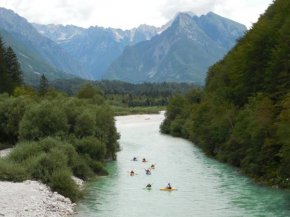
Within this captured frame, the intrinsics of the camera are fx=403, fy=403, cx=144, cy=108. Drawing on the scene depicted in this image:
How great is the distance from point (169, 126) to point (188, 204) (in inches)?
2875

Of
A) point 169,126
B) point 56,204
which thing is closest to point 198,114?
point 169,126

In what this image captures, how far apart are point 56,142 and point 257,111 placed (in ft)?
79.7

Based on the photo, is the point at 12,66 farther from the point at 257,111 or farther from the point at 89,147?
the point at 257,111

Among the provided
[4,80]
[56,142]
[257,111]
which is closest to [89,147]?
[56,142]

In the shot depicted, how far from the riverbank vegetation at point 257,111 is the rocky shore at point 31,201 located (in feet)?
67.6

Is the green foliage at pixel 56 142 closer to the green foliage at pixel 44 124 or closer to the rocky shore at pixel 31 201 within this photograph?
the green foliage at pixel 44 124

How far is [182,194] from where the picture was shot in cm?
4088

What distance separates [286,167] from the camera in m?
39.6

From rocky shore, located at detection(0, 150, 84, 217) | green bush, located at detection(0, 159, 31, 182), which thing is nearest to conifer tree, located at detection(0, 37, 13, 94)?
green bush, located at detection(0, 159, 31, 182)

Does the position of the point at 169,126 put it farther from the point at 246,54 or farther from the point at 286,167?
the point at 286,167

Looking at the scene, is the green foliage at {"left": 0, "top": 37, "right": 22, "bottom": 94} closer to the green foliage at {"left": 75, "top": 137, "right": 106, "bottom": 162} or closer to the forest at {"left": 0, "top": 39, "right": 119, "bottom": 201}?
the forest at {"left": 0, "top": 39, "right": 119, "bottom": 201}

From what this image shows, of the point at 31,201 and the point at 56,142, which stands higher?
the point at 56,142

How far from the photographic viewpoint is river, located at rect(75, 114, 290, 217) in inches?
1344

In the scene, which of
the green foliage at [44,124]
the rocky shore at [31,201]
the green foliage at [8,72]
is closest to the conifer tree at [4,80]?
the green foliage at [8,72]
